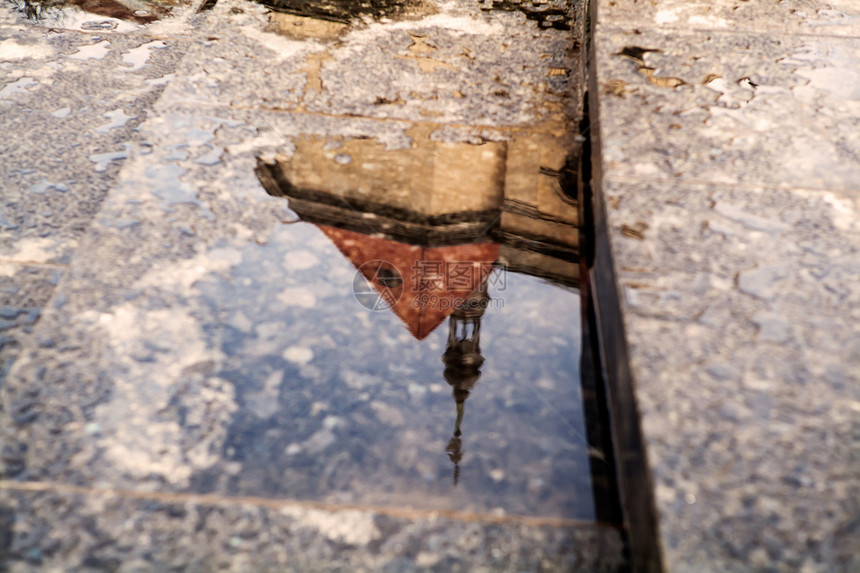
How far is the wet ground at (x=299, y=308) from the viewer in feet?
3.37

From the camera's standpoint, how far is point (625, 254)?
1272 mm

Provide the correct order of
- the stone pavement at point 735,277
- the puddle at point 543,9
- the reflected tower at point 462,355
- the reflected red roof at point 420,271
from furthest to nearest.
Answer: the puddle at point 543,9 < the reflected red roof at point 420,271 < the reflected tower at point 462,355 < the stone pavement at point 735,277

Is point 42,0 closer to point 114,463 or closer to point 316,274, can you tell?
point 316,274

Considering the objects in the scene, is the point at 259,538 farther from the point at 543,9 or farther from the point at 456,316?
the point at 543,9

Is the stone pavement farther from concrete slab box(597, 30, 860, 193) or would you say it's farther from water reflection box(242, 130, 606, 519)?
Answer: water reflection box(242, 130, 606, 519)

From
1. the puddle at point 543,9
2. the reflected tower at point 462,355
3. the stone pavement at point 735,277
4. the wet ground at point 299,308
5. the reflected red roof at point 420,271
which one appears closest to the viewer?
the stone pavement at point 735,277

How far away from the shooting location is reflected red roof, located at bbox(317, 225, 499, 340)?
→ 141 centimetres

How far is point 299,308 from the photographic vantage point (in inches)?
54.5

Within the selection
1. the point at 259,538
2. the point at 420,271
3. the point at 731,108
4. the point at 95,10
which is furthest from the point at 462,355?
the point at 95,10

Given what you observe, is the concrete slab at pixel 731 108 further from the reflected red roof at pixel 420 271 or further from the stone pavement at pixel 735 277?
the reflected red roof at pixel 420 271

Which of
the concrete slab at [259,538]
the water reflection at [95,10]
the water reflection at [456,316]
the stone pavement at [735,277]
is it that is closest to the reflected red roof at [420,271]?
the water reflection at [456,316]

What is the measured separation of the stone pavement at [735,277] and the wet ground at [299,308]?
170 mm

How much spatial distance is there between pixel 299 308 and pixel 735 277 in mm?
872

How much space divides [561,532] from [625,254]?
55 centimetres
